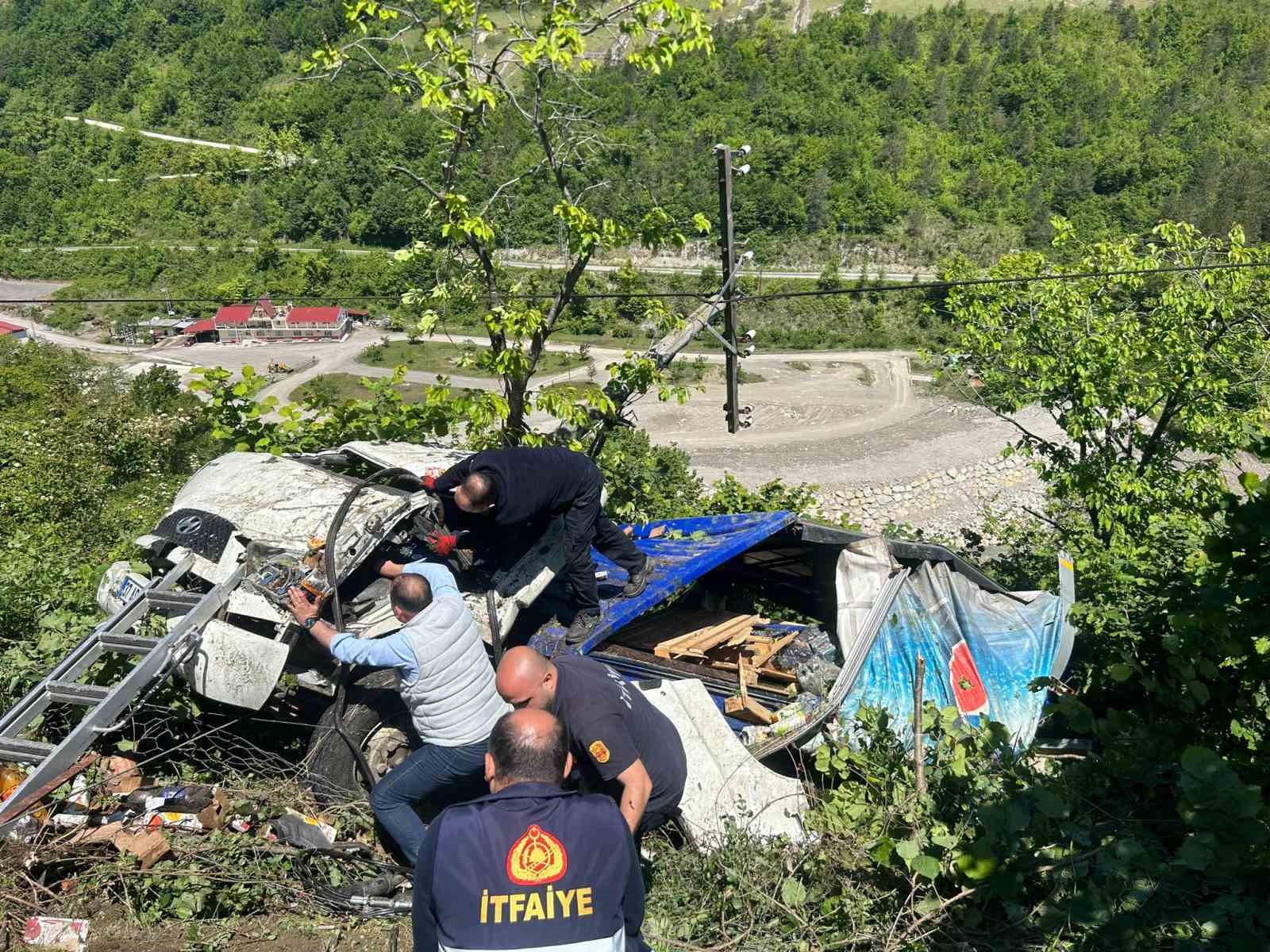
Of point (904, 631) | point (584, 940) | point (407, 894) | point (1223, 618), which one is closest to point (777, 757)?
point (904, 631)

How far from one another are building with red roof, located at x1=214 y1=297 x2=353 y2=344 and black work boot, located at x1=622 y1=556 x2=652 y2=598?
6050cm

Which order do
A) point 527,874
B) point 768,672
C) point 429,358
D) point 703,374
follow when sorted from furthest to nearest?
1. point 429,358
2. point 703,374
3. point 768,672
4. point 527,874

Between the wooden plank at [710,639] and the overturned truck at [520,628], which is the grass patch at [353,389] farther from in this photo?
the overturned truck at [520,628]

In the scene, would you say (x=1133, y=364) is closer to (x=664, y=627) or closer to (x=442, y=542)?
(x=664, y=627)

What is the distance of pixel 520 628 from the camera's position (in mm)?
6410

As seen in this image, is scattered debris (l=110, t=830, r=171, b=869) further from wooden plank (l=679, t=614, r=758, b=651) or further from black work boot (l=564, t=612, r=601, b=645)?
wooden plank (l=679, t=614, r=758, b=651)

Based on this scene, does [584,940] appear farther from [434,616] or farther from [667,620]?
[667,620]

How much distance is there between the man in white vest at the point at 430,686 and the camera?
4652 mm

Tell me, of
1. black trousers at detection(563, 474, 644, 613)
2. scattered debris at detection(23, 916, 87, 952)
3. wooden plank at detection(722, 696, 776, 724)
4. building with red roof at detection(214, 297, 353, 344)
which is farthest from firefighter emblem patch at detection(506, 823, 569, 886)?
building with red roof at detection(214, 297, 353, 344)

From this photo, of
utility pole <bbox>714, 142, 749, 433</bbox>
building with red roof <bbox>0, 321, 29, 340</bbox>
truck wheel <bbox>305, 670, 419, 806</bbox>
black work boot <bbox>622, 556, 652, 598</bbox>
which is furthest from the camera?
building with red roof <bbox>0, 321, 29, 340</bbox>

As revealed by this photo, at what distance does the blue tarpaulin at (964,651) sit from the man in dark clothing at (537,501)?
172 centimetres

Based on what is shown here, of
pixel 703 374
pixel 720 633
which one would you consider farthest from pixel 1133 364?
pixel 703 374

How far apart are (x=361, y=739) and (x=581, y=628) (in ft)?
5.00

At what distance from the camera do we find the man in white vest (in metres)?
4.65
